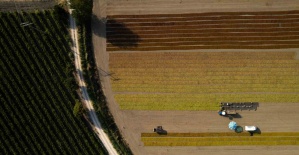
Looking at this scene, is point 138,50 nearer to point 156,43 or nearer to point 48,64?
Answer: point 156,43

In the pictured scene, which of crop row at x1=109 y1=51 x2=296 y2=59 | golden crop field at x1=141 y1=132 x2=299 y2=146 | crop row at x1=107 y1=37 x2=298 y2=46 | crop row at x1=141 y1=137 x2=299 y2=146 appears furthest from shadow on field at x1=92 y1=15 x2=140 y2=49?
crop row at x1=141 y1=137 x2=299 y2=146

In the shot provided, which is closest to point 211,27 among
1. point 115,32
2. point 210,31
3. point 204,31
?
point 210,31

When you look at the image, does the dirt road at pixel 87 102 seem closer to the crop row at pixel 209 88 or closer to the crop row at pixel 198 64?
the crop row at pixel 209 88

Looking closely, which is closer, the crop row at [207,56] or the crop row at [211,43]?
the crop row at [207,56]

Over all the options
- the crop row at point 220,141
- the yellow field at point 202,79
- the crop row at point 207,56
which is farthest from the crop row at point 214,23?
the crop row at point 220,141

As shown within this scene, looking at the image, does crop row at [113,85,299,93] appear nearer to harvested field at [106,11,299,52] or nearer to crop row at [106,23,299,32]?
harvested field at [106,11,299,52]

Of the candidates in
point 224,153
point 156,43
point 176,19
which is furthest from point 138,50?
point 224,153
